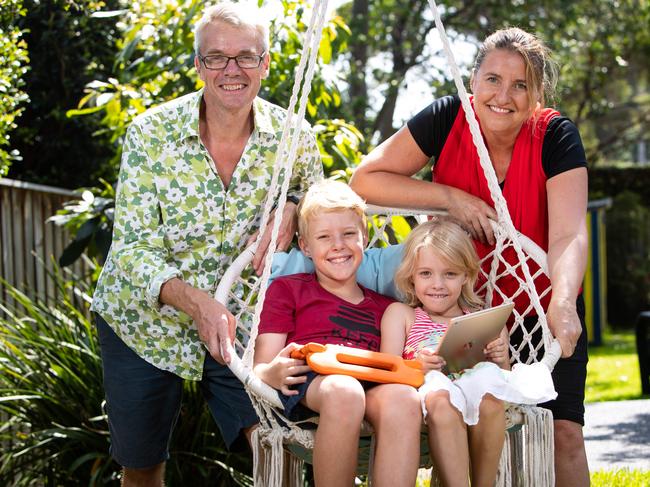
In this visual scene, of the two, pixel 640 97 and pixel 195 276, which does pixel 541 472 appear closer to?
pixel 195 276

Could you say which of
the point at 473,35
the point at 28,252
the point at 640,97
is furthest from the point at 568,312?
the point at 640,97

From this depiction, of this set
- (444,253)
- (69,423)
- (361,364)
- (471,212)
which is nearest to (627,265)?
(69,423)

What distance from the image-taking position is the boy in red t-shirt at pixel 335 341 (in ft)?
7.07

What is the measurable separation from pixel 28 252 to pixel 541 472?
268 centimetres

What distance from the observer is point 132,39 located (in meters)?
4.00

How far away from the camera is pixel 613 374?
25.0 ft

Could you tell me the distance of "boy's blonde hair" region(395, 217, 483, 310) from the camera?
264cm

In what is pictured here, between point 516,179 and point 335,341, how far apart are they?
67cm

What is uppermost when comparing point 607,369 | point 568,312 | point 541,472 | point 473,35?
point 473,35

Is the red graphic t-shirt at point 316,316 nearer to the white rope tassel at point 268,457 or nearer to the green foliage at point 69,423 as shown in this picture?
the white rope tassel at point 268,457

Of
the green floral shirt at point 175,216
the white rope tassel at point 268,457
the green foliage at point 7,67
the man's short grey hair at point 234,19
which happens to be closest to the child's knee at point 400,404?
the white rope tassel at point 268,457

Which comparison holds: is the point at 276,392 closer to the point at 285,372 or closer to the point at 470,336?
the point at 285,372

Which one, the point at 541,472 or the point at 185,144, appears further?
the point at 185,144

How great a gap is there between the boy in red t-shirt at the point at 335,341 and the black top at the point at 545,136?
30 centimetres
